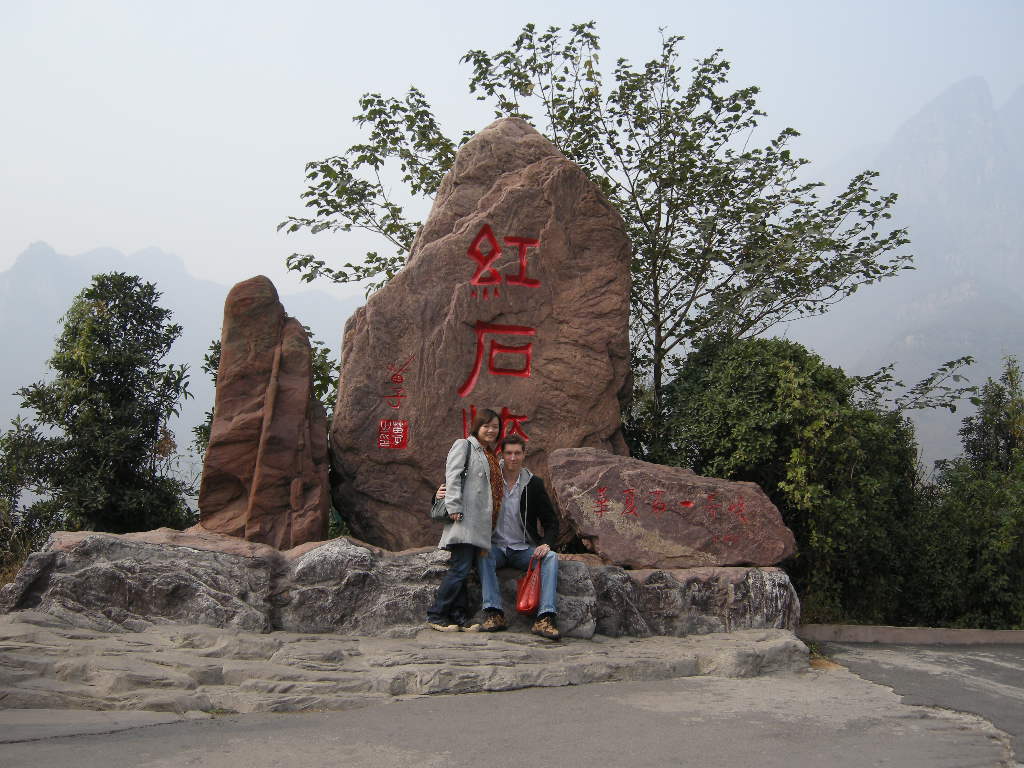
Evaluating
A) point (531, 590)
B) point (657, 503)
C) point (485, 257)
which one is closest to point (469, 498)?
point (531, 590)

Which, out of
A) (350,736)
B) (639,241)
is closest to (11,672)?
(350,736)

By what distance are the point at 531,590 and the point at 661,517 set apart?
1.38 m

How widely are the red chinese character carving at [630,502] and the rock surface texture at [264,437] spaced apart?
2.22m

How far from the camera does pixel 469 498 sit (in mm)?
5066

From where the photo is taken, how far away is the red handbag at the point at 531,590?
495 centimetres

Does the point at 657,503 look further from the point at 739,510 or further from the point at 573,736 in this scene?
the point at 573,736

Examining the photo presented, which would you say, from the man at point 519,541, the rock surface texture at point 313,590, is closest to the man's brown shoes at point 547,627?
the man at point 519,541

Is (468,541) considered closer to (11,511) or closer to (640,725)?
(640,725)

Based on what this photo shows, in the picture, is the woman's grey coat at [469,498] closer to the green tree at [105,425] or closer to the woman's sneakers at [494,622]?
the woman's sneakers at [494,622]

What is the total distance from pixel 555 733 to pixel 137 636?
2346mm

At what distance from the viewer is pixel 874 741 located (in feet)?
12.1

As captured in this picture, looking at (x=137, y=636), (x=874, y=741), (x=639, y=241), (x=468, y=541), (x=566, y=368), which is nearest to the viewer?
(x=874, y=741)

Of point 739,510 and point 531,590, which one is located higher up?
point 739,510

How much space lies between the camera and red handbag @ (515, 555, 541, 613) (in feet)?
16.3
